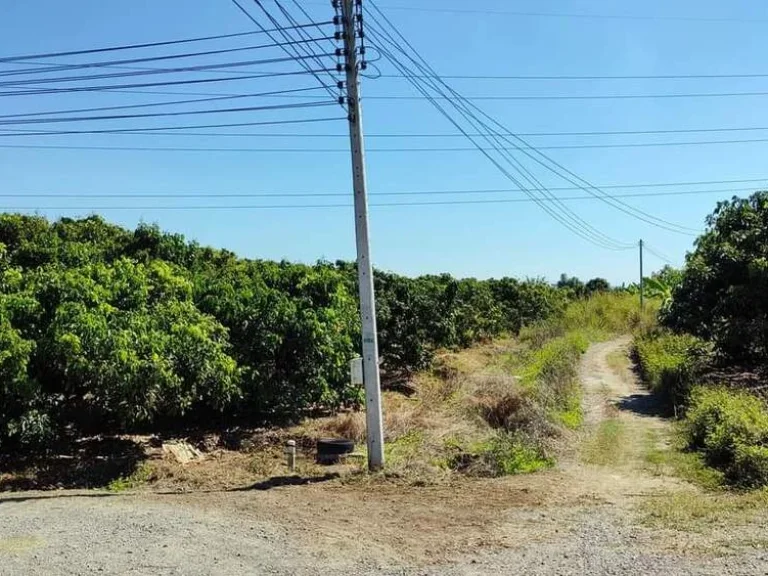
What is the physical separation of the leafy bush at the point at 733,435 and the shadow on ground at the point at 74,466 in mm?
8143

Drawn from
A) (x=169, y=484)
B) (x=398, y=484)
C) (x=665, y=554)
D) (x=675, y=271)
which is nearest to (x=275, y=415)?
(x=169, y=484)

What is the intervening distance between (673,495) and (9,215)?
63.3 ft


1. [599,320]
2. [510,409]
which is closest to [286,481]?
[510,409]

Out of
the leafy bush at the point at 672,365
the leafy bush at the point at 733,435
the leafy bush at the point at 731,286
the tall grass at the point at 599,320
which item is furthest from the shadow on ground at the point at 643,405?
the tall grass at the point at 599,320

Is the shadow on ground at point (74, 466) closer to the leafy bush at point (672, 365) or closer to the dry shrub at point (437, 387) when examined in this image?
the dry shrub at point (437, 387)

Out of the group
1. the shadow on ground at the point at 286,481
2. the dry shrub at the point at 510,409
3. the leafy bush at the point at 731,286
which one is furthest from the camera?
the leafy bush at the point at 731,286

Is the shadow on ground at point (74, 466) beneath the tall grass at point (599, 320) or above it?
beneath

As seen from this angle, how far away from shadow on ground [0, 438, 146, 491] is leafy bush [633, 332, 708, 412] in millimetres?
10229

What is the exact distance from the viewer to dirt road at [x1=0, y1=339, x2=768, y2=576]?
6129mm

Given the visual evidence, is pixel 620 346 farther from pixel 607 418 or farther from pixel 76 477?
pixel 76 477

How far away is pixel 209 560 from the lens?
6.31m

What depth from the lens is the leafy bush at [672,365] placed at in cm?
1545

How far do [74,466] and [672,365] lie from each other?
45.2 feet

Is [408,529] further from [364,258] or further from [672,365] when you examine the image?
[672,365]
